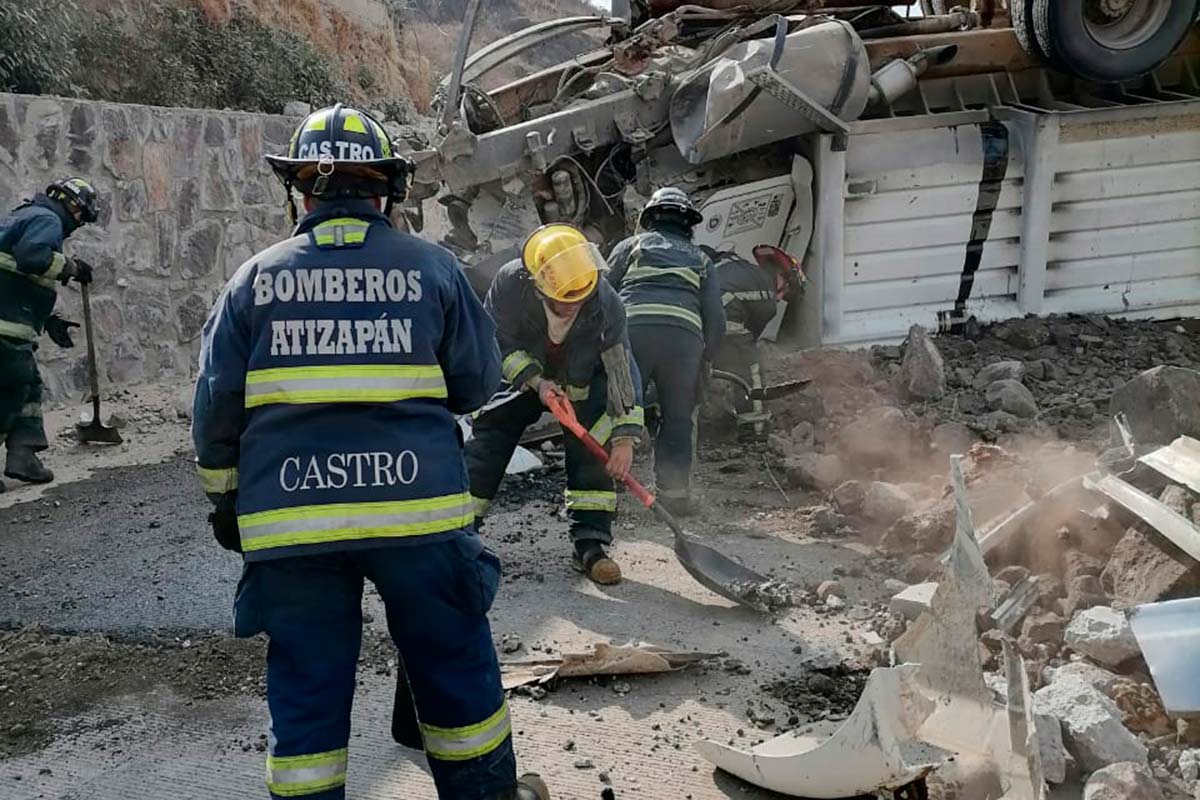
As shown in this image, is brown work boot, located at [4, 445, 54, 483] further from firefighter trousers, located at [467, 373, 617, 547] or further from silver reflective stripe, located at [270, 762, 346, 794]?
silver reflective stripe, located at [270, 762, 346, 794]

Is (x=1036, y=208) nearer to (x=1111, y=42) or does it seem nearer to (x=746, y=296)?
(x=1111, y=42)

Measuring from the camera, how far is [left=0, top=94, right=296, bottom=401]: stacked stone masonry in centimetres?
671

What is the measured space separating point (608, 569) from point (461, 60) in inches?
128

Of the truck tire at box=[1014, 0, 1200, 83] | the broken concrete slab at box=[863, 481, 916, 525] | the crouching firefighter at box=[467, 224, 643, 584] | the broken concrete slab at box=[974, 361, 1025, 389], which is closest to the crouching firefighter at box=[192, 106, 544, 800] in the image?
the crouching firefighter at box=[467, 224, 643, 584]

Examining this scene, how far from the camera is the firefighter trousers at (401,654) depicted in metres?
2.34

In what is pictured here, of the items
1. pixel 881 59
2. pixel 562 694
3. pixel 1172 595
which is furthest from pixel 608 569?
pixel 881 59

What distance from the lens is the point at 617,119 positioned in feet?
23.0

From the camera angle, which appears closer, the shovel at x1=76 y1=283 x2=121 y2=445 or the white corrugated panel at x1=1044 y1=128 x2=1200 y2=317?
the shovel at x1=76 y1=283 x2=121 y2=445

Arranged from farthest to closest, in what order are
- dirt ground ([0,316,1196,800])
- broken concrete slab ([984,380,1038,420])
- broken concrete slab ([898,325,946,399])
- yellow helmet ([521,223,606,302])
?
1. broken concrete slab ([898,325,946,399])
2. broken concrete slab ([984,380,1038,420])
3. yellow helmet ([521,223,606,302])
4. dirt ground ([0,316,1196,800])

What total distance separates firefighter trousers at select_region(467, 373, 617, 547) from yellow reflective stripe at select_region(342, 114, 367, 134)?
195cm

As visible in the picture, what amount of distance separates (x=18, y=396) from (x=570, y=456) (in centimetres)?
327

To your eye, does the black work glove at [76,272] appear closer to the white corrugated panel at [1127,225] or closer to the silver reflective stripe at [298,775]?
the silver reflective stripe at [298,775]

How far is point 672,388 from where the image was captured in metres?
5.20

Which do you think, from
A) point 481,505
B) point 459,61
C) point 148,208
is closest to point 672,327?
point 481,505
